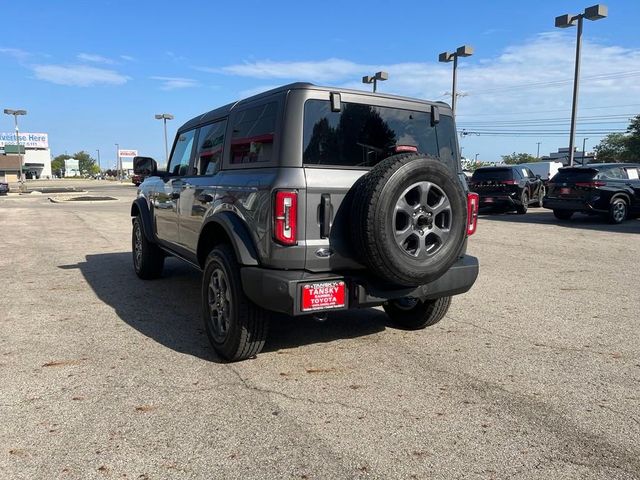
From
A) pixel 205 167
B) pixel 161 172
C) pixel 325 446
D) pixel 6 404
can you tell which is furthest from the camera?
pixel 161 172

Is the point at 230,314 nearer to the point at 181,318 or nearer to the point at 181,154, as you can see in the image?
the point at 181,318

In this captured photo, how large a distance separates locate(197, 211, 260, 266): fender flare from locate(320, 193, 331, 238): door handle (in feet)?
1.66

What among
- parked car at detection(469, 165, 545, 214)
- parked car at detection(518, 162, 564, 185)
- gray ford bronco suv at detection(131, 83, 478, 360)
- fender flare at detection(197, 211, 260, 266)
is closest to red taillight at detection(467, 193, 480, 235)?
gray ford bronco suv at detection(131, 83, 478, 360)

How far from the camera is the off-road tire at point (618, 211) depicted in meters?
13.8

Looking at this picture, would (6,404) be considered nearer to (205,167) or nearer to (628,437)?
(205,167)

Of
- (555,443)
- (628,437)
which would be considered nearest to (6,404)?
(555,443)

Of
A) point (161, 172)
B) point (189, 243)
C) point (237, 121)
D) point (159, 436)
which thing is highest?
point (237, 121)

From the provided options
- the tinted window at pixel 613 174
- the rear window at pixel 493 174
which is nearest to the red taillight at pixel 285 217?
the tinted window at pixel 613 174

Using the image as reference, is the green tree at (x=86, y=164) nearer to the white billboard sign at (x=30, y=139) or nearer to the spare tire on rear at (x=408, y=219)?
the white billboard sign at (x=30, y=139)

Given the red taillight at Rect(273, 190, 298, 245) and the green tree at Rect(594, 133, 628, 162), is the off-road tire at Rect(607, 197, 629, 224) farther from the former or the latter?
the green tree at Rect(594, 133, 628, 162)

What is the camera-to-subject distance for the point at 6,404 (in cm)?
329

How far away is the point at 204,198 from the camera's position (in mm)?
4637

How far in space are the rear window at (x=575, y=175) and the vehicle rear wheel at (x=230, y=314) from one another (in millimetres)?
12915

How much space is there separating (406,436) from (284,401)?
843 mm
